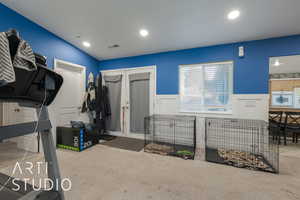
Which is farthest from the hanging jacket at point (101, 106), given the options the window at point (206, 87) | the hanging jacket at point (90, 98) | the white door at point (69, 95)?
the window at point (206, 87)

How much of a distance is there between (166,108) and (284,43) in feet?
8.63

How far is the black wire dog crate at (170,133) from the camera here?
2.85m

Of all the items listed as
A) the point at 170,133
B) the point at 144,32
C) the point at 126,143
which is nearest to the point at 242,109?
the point at 170,133

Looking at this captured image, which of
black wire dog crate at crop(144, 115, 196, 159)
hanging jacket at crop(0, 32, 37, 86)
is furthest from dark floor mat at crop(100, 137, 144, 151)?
hanging jacket at crop(0, 32, 37, 86)

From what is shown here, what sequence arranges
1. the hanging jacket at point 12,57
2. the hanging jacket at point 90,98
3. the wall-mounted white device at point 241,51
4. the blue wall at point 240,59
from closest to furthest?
the hanging jacket at point 12,57
the blue wall at point 240,59
the wall-mounted white device at point 241,51
the hanging jacket at point 90,98

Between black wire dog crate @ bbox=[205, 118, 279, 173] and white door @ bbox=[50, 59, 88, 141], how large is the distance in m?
3.22

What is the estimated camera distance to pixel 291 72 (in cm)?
472

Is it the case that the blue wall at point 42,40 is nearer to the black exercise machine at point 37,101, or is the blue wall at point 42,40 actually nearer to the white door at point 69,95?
the white door at point 69,95

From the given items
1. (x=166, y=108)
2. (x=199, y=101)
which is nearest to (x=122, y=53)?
(x=166, y=108)

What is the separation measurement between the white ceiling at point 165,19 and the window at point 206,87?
54 centimetres

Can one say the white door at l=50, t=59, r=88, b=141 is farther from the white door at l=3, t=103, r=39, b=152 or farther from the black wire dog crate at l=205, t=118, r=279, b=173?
the black wire dog crate at l=205, t=118, r=279, b=173

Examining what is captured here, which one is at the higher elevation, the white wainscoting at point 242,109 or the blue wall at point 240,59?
the blue wall at point 240,59

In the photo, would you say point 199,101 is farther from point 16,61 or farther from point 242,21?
point 16,61

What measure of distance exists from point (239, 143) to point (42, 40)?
456cm
